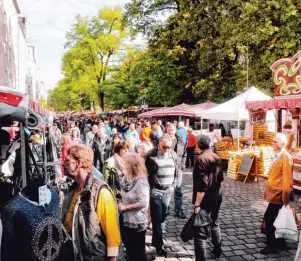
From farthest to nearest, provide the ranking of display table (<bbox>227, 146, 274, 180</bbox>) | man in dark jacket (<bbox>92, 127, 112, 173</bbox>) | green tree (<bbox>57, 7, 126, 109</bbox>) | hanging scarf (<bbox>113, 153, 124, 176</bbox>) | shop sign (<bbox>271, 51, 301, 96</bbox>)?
green tree (<bbox>57, 7, 126, 109</bbox>), display table (<bbox>227, 146, 274, 180</bbox>), shop sign (<bbox>271, 51, 301, 96</bbox>), man in dark jacket (<bbox>92, 127, 112, 173</bbox>), hanging scarf (<bbox>113, 153, 124, 176</bbox>)

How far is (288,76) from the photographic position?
1055 centimetres

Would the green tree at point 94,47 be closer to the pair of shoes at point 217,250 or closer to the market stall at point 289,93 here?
the market stall at point 289,93

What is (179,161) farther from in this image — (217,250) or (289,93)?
(289,93)

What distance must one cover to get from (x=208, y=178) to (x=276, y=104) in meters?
6.72

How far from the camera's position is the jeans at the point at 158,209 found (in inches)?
203

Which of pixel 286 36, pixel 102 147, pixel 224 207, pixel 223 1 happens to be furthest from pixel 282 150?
pixel 223 1

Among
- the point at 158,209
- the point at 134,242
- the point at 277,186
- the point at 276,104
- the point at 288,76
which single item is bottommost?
the point at 134,242

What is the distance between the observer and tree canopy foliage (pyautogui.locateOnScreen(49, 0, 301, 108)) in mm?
16797

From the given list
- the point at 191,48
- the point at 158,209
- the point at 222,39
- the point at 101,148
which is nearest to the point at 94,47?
the point at 191,48

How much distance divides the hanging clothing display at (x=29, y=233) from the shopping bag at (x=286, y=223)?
142 inches

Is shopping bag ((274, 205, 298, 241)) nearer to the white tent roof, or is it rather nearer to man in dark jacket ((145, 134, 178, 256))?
man in dark jacket ((145, 134, 178, 256))

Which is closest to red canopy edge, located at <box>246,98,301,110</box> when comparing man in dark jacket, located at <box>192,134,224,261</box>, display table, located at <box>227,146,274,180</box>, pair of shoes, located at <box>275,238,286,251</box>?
display table, located at <box>227,146,274,180</box>

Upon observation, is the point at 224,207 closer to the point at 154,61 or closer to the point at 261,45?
the point at 261,45

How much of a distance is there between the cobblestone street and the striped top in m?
1.09
